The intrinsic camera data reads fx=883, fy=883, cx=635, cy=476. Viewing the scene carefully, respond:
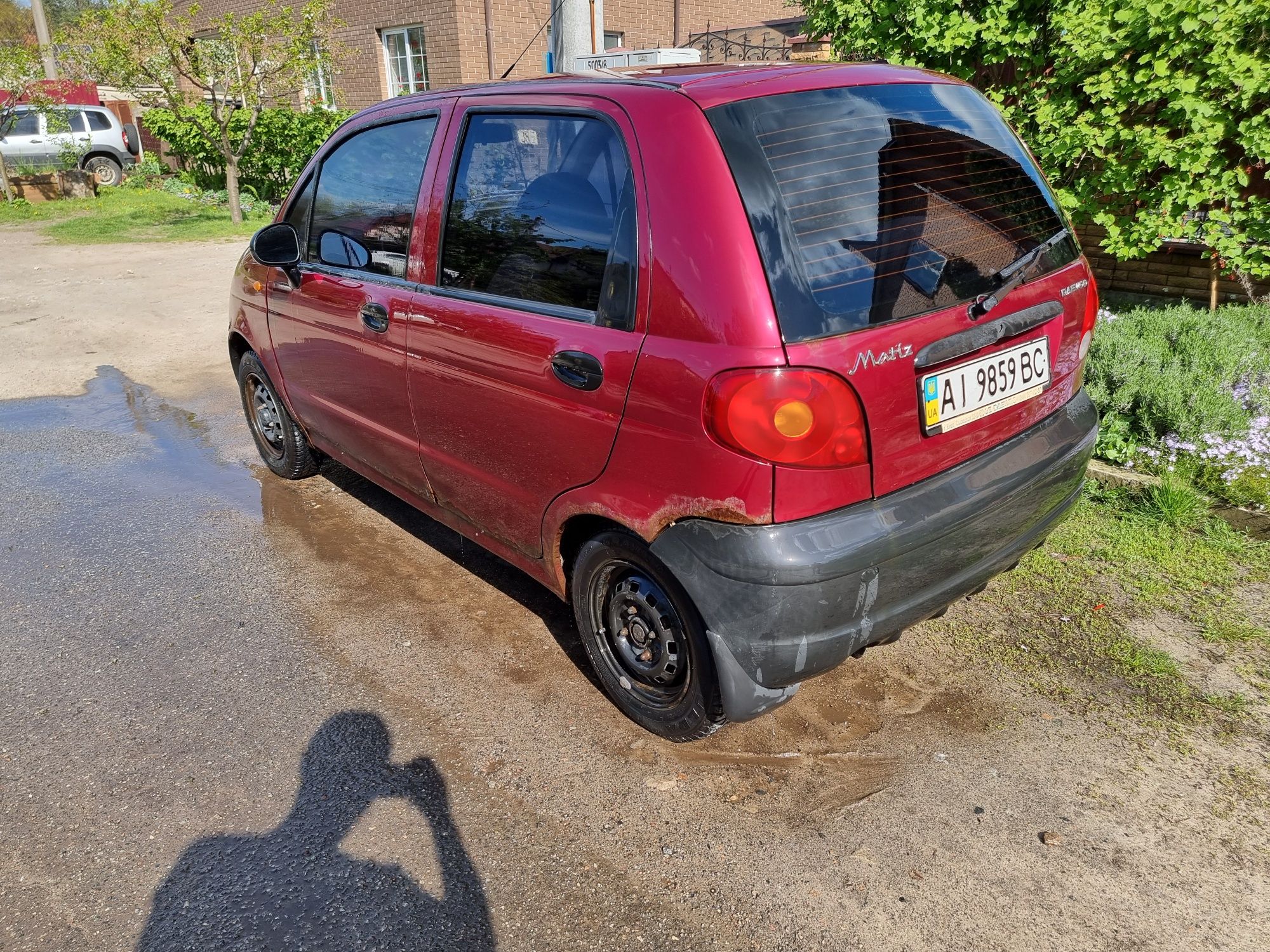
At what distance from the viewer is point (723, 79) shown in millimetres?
2418

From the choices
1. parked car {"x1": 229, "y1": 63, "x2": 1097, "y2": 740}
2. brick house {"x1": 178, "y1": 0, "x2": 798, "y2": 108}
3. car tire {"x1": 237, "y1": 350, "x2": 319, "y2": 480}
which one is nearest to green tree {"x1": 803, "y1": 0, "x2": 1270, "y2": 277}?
parked car {"x1": 229, "y1": 63, "x2": 1097, "y2": 740}

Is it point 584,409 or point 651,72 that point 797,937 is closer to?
point 584,409

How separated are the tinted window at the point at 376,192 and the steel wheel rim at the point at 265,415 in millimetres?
1143

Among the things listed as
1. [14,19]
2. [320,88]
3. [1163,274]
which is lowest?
[1163,274]

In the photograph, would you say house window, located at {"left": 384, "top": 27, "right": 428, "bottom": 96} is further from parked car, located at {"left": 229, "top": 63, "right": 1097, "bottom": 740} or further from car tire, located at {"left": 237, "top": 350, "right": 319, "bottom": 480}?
parked car, located at {"left": 229, "top": 63, "right": 1097, "bottom": 740}

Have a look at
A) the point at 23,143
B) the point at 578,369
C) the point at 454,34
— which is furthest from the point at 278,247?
the point at 23,143

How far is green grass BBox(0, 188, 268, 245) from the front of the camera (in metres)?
13.8

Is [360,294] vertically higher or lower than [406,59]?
lower

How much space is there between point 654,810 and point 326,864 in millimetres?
894

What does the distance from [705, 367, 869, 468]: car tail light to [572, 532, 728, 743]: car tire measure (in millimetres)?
491

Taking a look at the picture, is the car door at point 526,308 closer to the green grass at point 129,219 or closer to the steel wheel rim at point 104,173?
the green grass at point 129,219

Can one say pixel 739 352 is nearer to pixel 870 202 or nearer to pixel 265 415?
pixel 870 202

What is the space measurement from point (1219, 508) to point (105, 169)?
21814mm

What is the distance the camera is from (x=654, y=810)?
2518 millimetres
